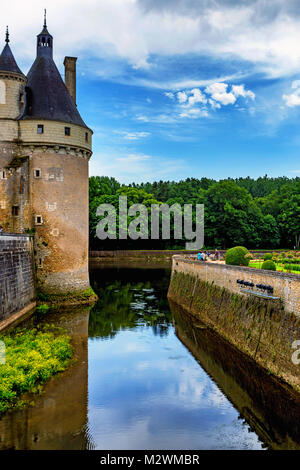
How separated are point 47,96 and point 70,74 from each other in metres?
7.32

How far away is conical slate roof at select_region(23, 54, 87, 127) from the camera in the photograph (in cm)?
3291

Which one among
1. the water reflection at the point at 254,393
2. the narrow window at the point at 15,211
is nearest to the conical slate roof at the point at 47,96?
the narrow window at the point at 15,211

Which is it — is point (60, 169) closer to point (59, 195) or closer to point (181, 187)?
point (59, 195)

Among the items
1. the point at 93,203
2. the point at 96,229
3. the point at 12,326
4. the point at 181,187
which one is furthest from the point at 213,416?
the point at 181,187

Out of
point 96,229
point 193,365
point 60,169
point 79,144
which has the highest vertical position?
point 79,144

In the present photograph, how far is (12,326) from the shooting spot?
23844 millimetres

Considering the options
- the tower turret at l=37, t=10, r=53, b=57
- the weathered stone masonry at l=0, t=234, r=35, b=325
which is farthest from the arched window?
the weathered stone masonry at l=0, t=234, r=35, b=325

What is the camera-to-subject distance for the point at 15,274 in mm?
26328

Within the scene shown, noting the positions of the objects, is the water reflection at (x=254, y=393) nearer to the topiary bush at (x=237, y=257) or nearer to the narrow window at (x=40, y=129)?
the topiary bush at (x=237, y=257)

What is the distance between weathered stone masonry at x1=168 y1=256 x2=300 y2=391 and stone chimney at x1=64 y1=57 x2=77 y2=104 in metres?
21.4

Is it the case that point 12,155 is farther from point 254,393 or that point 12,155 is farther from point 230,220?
point 230,220

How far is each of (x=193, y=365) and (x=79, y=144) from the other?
21.6 meters

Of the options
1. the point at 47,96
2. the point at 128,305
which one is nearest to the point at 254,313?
the point at 128,305

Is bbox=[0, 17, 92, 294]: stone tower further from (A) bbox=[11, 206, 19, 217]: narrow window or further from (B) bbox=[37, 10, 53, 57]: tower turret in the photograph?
(B) bbox=[37, 10, 53, 57]: tower turret
